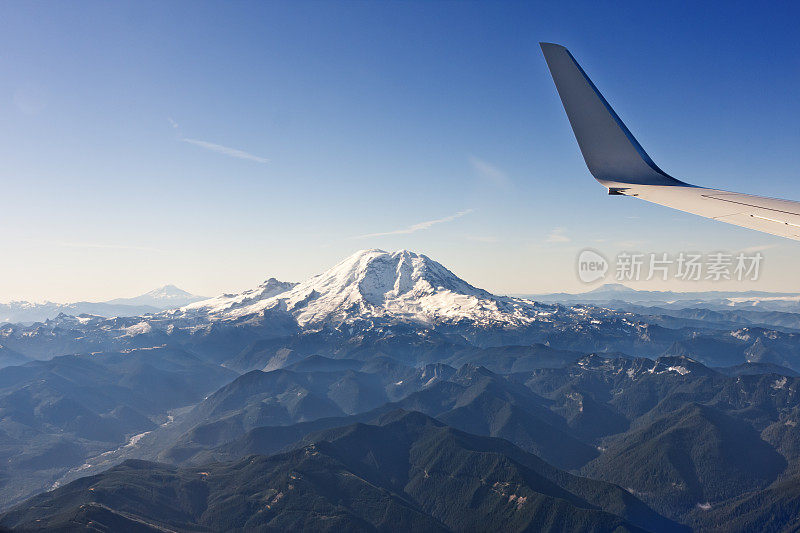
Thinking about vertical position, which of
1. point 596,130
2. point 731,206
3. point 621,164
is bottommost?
point 731,206

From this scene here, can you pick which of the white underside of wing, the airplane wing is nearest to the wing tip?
the airplane wing

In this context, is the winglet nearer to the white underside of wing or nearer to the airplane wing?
the airplane wing

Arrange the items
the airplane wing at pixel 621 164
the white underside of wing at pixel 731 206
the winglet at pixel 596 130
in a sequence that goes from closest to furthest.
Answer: the white underside of wing at pixel 731 206 → the airplane wing at pixel 621 164 → the winglet at pixel 596 130

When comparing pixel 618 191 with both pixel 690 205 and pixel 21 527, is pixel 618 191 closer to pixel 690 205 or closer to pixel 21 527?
pixel 690 205

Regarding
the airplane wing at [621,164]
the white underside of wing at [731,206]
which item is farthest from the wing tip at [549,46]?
the white underside of wing at [731,206]

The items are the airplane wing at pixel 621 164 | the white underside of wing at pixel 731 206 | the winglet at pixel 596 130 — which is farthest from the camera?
the winglet at pixel 596 130

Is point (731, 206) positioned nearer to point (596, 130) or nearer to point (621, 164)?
point (621, 164)

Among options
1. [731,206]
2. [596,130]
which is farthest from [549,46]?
→ [731,206]

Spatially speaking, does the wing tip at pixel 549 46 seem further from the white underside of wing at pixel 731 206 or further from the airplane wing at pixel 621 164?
the white underside of wing at pixel 731 206
